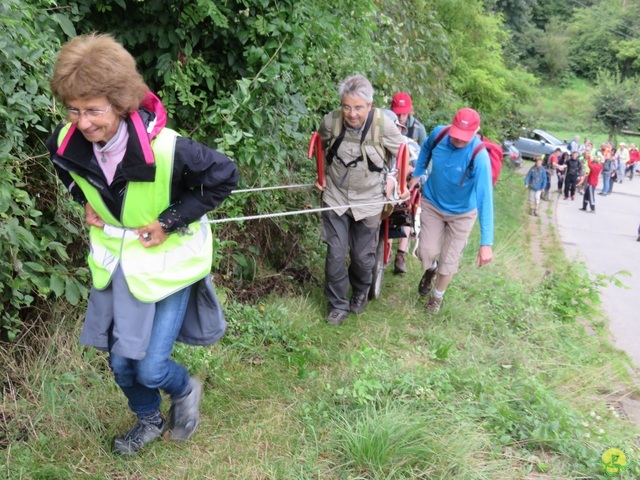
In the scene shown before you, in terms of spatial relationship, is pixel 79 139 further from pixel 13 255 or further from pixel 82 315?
pixel 82 315

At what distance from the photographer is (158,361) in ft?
8.60

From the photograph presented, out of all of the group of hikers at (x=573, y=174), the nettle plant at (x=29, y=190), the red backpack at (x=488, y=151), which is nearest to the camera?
the nettle plant at (x=29, y=190)

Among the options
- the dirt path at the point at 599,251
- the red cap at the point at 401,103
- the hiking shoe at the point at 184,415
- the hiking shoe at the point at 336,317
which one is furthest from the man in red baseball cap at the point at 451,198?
the hiking shoe at the point at 184,415

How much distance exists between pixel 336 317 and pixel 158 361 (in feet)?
8.35

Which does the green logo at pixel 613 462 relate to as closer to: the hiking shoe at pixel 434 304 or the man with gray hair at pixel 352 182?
the man with gray hair at pixel 352 182

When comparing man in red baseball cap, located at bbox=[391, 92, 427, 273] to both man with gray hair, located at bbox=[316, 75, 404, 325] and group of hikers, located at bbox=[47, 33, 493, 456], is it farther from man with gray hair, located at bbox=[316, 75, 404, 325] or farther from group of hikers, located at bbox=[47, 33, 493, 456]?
group of hikers, located at bbox=[47, 33, 493, 456]

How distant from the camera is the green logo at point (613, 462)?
3227mm

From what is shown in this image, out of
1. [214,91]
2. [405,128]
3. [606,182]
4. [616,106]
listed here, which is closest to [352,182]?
[214,91]

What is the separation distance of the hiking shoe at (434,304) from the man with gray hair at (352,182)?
76 centimetres

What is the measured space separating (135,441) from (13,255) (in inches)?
42.5

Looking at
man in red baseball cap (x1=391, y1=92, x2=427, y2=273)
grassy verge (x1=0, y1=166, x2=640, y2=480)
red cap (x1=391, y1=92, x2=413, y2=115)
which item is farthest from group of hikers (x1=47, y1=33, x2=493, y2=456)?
red cap (x1=391, y1=92, x2=413, y2=115)

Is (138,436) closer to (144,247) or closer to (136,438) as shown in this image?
(136,438)

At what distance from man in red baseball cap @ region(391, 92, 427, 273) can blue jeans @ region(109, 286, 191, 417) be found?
391cm

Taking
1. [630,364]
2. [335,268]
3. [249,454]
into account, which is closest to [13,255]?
[249,454]
